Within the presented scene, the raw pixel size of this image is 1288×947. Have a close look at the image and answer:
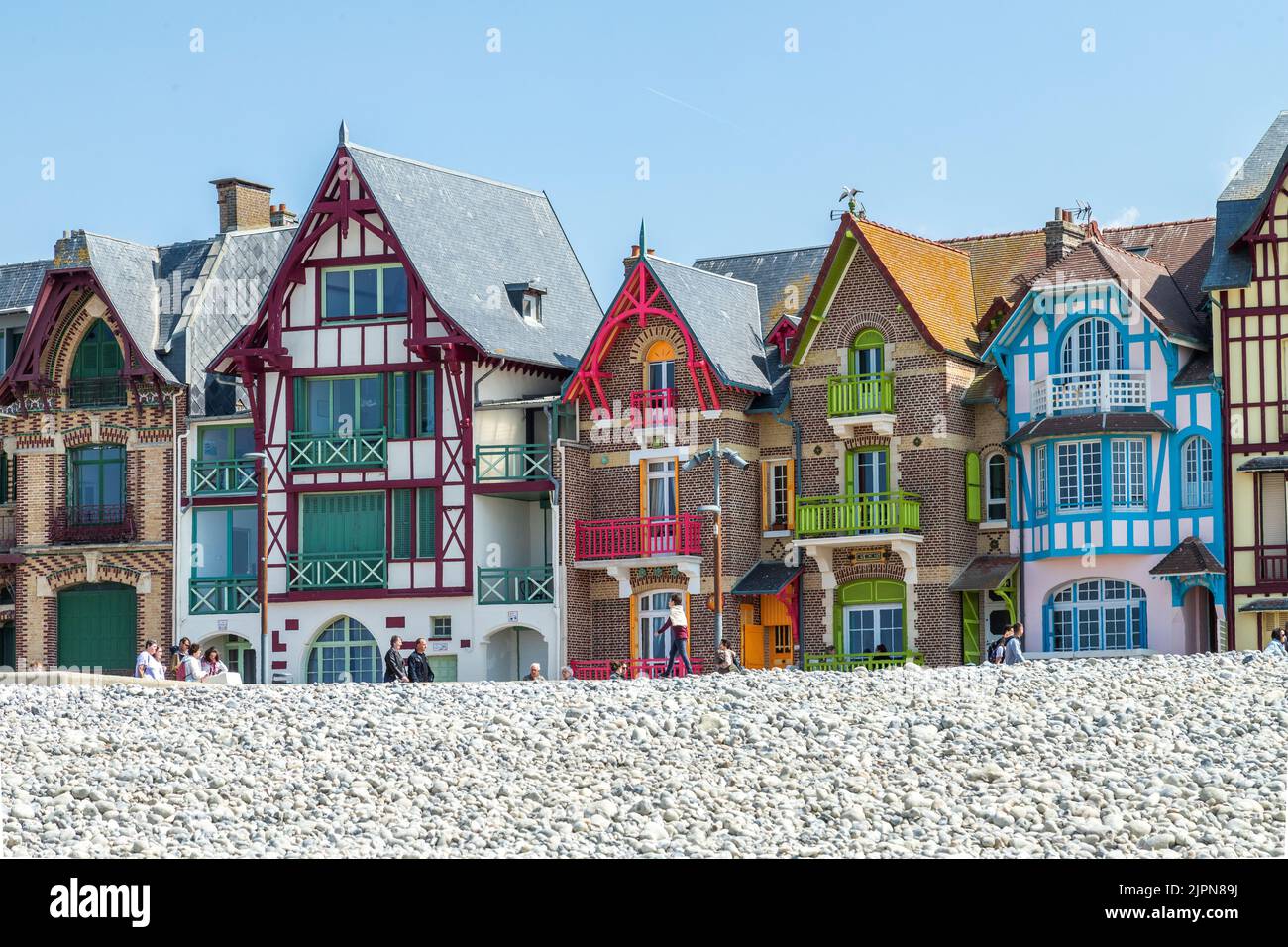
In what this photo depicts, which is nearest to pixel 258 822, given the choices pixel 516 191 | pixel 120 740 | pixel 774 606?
pixel 120 740

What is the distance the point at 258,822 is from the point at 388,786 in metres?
1.65

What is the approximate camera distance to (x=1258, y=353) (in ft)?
142

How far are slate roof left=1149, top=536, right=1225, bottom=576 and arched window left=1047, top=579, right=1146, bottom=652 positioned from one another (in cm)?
85

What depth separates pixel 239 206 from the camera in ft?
179

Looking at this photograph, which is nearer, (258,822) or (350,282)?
(258,822)

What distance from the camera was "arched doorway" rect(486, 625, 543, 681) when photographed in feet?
157

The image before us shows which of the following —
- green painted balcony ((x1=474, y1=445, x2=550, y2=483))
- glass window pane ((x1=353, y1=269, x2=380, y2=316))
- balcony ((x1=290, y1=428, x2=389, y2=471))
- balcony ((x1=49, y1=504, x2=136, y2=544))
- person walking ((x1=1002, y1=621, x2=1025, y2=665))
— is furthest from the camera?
balcony ((x1=49, y1=504, x2=136, y2=544))

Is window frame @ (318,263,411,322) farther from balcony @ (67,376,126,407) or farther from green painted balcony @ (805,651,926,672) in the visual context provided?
green painted balcony @ (805,651,926,672)

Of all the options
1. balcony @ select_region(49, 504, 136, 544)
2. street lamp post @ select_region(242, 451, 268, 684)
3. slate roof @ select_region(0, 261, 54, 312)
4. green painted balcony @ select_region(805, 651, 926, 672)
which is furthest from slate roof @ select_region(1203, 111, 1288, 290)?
slate roof @ select_region(0, 261, 54, 312)

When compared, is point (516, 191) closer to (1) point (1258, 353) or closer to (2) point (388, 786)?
(1) point (1258, 353)

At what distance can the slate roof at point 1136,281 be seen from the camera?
144ft

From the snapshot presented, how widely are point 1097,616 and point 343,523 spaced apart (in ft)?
47.7

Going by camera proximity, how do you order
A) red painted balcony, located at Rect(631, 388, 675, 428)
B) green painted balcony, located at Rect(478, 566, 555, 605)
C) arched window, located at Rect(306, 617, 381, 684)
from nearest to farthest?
red painted balcony, located at Rect(631, 388, 675, 428) < green painted balcony, located at Rect(478, 566, 555, 605) < arched window, located at Rect(306, 617, 381, 684)

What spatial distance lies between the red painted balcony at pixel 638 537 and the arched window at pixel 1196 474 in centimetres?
881
